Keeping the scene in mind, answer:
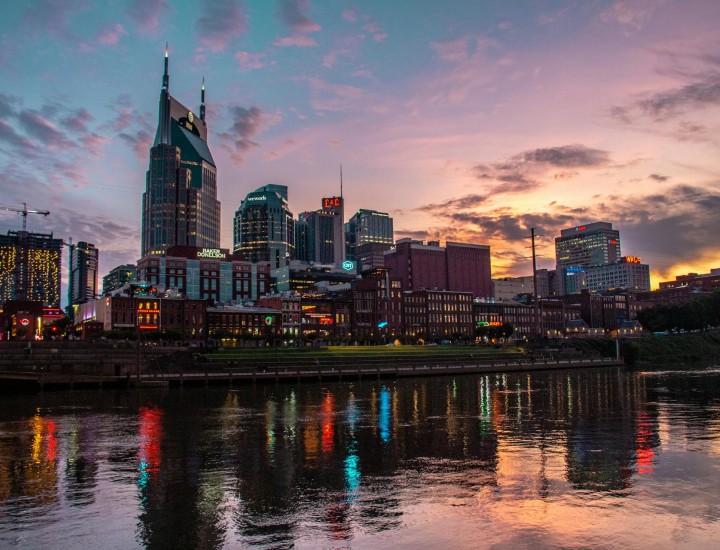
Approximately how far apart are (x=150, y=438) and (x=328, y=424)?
1385 centimetres

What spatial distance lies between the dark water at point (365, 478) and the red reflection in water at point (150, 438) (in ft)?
0.53

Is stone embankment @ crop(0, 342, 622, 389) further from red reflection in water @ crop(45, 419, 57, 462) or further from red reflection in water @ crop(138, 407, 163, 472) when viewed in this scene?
red reflection in water @ crop(45, 419, 57, 462)

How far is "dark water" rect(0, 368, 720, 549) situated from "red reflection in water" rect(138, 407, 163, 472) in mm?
161

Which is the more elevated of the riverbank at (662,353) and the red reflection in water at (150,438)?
the riverbank at (662,353)

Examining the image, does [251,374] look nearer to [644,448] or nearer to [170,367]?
[170,367]

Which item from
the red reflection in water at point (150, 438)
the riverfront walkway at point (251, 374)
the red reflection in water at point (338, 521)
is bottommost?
the red reflection in water at point (338, 521)

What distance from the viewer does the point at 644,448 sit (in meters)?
37.7

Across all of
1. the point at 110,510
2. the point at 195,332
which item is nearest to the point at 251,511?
the point at 110,510

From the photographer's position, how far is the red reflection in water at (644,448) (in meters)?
32.0

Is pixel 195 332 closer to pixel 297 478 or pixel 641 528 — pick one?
pixel 297 478

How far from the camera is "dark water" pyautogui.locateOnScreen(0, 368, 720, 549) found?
21938 millimetres

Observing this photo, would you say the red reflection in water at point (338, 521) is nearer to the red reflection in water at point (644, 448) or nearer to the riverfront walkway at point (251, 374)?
the red reflection in water at point (644, 448)

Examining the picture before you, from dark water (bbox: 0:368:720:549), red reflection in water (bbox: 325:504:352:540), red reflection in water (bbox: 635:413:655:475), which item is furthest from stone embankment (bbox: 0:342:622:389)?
red reflection in water (bbox: 325:504:352:540)

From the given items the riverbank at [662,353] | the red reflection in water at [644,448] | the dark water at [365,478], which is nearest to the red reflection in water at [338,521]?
the dark water at [365,478]
